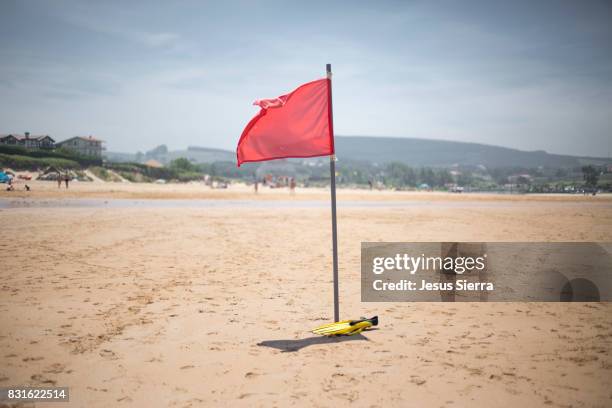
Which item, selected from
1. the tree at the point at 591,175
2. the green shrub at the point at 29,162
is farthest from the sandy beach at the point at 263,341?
the green shrub at the point at 29,162

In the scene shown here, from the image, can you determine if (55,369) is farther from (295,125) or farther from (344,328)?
(295,125)

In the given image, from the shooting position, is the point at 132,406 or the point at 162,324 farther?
the point at 162,324

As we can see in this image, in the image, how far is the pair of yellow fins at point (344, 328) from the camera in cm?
576

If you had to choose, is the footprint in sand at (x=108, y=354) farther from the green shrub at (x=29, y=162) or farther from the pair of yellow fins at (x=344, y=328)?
the green shrub at (x=29, y=162)

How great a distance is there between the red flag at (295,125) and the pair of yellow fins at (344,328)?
2.78m

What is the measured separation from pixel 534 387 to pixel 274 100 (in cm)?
528

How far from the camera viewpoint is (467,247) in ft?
43.2

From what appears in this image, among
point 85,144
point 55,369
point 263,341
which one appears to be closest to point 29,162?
point 85,144

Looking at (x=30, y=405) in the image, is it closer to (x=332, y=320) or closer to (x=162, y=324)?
(x=162, y=324)

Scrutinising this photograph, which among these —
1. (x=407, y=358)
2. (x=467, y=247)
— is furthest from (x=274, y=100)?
(x=467, y=247)

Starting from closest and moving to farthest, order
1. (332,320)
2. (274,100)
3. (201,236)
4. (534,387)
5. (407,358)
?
(534,387)
(407,358)
(274,100)
(332,320)
(201,236)

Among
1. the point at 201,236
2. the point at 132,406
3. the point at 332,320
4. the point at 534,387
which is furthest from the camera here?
the point at 201,236

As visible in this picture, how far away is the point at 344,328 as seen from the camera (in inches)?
228

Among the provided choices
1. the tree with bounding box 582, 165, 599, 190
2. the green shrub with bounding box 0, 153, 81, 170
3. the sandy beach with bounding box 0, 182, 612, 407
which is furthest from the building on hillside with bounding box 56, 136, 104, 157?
the tree with bounding box 582, 165, 599, 190
